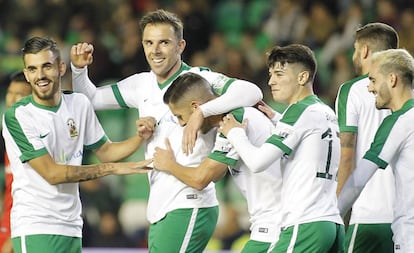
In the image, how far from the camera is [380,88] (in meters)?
6.46

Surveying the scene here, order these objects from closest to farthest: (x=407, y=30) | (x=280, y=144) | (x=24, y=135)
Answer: (x=280, y=144) → (x=24, y=135) → (x=407, y=30)

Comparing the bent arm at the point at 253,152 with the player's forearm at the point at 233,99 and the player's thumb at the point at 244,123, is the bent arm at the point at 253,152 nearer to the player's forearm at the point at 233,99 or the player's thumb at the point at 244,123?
the player's thumb at the point at 244,123

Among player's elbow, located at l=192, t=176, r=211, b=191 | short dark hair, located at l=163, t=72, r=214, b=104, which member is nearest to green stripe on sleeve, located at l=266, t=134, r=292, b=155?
player's elbow, located at l=192, t=176, r=211, b=191

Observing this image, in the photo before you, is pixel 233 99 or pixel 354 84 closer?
pixel 233 99

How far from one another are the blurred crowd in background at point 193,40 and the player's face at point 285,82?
5123 mm

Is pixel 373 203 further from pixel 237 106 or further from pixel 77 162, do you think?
pixel 77 162

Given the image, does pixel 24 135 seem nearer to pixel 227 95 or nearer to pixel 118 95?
pixel 118 95

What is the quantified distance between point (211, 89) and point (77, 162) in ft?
3.20

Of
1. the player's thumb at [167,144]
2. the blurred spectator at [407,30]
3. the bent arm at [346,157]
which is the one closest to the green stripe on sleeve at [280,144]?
the player's thumb at [167,144]

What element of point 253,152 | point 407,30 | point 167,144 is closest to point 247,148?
point 253,152

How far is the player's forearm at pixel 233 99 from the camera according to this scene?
6.66 m

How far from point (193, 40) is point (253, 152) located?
7.05 m

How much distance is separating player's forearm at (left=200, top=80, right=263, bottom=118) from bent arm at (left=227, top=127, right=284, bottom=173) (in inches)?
9.1

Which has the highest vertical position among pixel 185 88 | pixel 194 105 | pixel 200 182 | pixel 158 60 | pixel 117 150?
pixel 158 60
